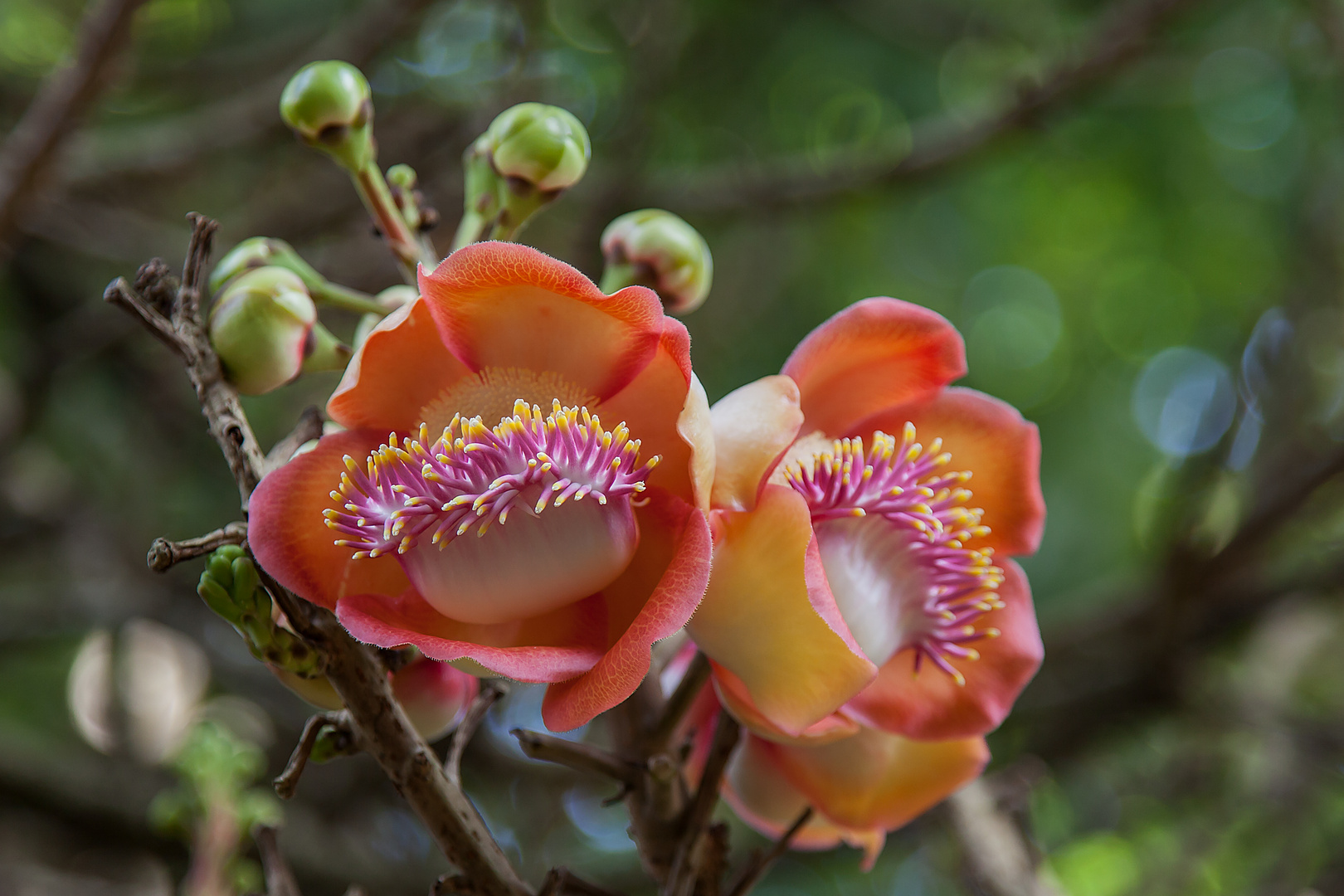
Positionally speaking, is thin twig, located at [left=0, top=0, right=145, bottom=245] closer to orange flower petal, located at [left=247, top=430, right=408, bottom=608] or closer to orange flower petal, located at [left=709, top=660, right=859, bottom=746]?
orange flower petal, located at [left=247, top=430, right=408, bottom=608]

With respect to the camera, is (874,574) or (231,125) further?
(231,125)

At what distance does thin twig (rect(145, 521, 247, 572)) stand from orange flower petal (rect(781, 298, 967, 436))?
0.38 meters

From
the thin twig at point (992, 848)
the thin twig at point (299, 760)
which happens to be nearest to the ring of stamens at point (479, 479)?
the thin twig at point (299, 760)

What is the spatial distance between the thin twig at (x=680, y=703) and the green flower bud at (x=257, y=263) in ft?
1.34

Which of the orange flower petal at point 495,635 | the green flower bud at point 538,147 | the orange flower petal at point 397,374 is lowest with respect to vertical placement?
the orange flower petal at point 495,635

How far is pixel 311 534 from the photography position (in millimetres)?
641

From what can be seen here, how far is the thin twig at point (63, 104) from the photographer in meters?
1.63

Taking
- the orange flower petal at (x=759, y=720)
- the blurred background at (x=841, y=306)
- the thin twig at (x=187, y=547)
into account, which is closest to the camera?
the thin twig at (x=187, y=547)

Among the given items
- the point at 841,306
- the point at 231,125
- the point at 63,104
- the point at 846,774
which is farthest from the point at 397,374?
the point at 841,306

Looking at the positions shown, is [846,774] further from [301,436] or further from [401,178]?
[401,178]

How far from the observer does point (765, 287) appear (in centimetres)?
350

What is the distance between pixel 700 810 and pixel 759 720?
8cm

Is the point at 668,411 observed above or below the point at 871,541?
above

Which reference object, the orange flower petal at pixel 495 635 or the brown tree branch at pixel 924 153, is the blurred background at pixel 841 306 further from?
the orange flower petal at pixel 495 635
